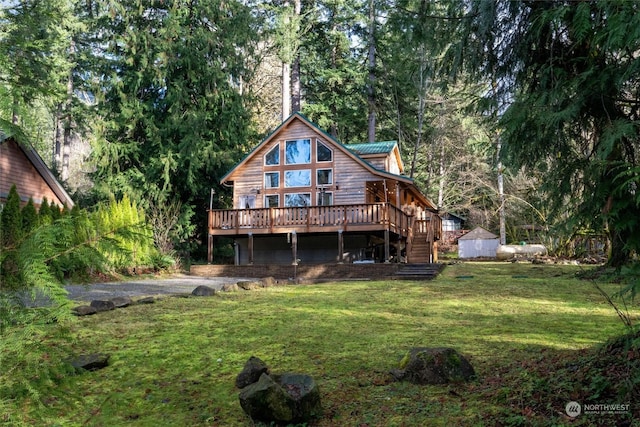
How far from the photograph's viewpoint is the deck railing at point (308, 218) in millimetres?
18922

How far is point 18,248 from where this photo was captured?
1773mm

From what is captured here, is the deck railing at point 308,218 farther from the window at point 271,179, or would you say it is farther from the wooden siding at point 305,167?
the window at point 271,179

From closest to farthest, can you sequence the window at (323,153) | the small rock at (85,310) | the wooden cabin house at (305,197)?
the small rock at (85,310)
the wooden cabin house at (305,197)
the window at (323,153)

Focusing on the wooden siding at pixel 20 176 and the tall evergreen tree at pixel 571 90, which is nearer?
the tall evergreen tree at pixel 571 90

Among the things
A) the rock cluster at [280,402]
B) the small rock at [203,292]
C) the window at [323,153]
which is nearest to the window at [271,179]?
the window at [323,153]

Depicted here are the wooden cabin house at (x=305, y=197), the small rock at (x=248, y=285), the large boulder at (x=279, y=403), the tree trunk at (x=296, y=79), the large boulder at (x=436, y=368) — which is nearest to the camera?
the large boulder at (x=279, y=403)

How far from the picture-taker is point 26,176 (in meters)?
18.6

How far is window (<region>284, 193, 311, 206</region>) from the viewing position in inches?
889

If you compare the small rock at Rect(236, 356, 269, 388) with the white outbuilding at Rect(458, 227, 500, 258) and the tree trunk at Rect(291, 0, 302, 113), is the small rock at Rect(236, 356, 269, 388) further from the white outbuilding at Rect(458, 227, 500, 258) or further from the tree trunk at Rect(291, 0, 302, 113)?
the white outbuilding at Rect(458, 227, 500, 258)

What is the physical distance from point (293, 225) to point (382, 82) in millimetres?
15506

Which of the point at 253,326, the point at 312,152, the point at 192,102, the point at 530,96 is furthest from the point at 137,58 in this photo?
the point at 530,96

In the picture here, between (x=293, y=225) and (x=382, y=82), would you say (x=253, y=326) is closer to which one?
(x=293, y=225)

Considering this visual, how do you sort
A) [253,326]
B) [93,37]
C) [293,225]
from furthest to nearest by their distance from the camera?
[93,37], [293,225], [253,326]

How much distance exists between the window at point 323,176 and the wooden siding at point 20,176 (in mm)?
11719
